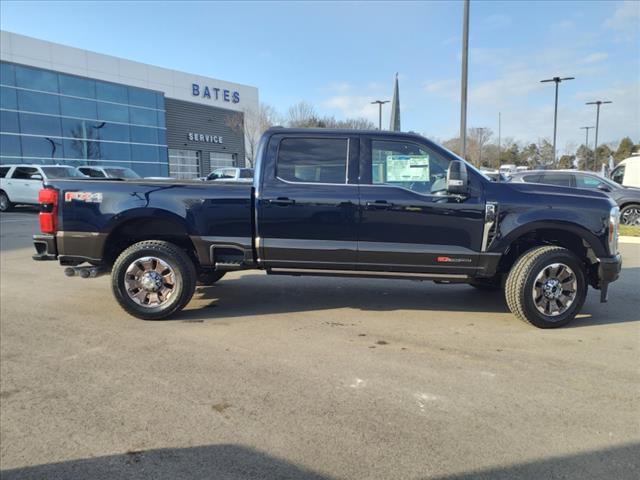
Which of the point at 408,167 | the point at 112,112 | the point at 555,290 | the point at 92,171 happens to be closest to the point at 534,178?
the point at 555,290

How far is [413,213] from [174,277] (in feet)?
8.81

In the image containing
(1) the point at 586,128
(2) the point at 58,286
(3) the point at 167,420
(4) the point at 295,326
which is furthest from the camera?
(1) the point at 586,128

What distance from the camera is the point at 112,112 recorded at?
111 feet

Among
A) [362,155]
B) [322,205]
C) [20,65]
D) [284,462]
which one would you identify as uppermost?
[20,65]

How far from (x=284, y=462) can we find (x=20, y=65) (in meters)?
33.5

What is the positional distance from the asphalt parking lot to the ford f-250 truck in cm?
52

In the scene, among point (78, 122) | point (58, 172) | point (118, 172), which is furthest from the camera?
point (78, 122)

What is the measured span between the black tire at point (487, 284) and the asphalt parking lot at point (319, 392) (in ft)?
0.86

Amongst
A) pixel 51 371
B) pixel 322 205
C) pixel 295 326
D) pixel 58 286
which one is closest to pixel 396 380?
pixel 295 326

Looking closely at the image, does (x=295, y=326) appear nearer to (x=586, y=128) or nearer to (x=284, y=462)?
(x=284, y=462)

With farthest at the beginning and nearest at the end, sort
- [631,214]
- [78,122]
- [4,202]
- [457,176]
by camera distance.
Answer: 1. [78,122]
2. [4,202]
3. [631,214]
4. [457,176]

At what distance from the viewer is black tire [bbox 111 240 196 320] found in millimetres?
5098

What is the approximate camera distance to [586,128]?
A: 199ft

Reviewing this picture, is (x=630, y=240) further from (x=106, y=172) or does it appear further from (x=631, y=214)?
(x=106, y=172)
